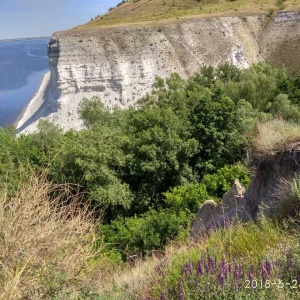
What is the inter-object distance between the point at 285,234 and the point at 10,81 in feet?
326

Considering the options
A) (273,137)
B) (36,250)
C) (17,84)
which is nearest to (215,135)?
(273,137)

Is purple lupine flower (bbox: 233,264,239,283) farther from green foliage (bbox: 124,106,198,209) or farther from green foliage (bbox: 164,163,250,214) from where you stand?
green foliage (bbox: 124,106,198,209)

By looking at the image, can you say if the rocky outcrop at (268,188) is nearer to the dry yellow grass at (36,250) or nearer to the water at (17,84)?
the dry yellow grass at (36,250)

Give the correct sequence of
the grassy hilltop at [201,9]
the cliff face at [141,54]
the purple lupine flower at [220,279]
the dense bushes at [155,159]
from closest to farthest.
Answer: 1. the purple lupine flower at [220,279]
2. the dense bushes at [155,159]
3. the cliff face at [141,54]
4. the grassy hilltop at [201,9]

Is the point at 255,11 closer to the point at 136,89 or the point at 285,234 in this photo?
the point at 136,89

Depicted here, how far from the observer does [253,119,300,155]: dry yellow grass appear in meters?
7.21

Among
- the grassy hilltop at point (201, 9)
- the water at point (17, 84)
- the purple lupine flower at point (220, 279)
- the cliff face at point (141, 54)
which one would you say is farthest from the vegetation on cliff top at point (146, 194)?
the water at point (17, 84)

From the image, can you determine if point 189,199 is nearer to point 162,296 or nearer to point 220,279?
point 162,296

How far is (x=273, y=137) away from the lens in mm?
7371

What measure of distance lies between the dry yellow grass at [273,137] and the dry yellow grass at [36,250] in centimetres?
366

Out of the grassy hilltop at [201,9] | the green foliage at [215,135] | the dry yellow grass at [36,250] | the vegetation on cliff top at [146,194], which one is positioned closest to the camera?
the vegetation on cliff top at [146,194]

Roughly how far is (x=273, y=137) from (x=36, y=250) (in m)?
4.65

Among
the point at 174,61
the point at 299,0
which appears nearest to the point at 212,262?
the point at 174,61

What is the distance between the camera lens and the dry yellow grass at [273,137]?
721 centimetres
